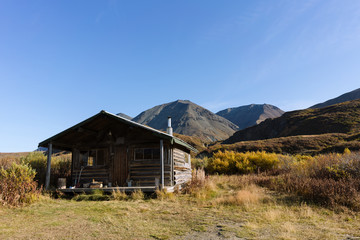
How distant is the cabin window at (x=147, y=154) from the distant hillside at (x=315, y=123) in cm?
3905

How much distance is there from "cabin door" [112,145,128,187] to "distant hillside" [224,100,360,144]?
40.5m

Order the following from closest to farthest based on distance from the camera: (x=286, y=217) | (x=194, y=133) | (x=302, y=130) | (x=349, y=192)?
(x=286, y=217) < (x=349, y=192) < (x=302, y=130) < (x=194, y=133)

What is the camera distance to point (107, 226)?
21.5 ft

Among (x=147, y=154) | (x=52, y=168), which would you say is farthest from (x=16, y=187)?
(x=52, y=168)

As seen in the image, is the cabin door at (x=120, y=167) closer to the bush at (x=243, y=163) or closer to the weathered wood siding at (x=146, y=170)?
the weathered wood siding at (x=146, y=170)

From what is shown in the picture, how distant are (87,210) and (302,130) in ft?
164

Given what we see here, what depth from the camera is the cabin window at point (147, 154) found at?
13.9 meters

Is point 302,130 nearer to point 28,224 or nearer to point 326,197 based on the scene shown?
point 326,197

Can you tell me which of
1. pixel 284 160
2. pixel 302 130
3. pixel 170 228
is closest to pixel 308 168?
pixel 284 160

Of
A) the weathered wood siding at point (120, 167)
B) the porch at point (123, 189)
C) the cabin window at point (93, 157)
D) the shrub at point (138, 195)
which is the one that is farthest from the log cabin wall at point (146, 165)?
the shrub at point (138, 195)

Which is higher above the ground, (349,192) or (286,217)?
(349,192)

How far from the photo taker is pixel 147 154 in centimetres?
1396

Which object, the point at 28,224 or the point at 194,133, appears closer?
the point at 28,224

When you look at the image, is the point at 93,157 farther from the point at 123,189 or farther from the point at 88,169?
the point at 123,189
